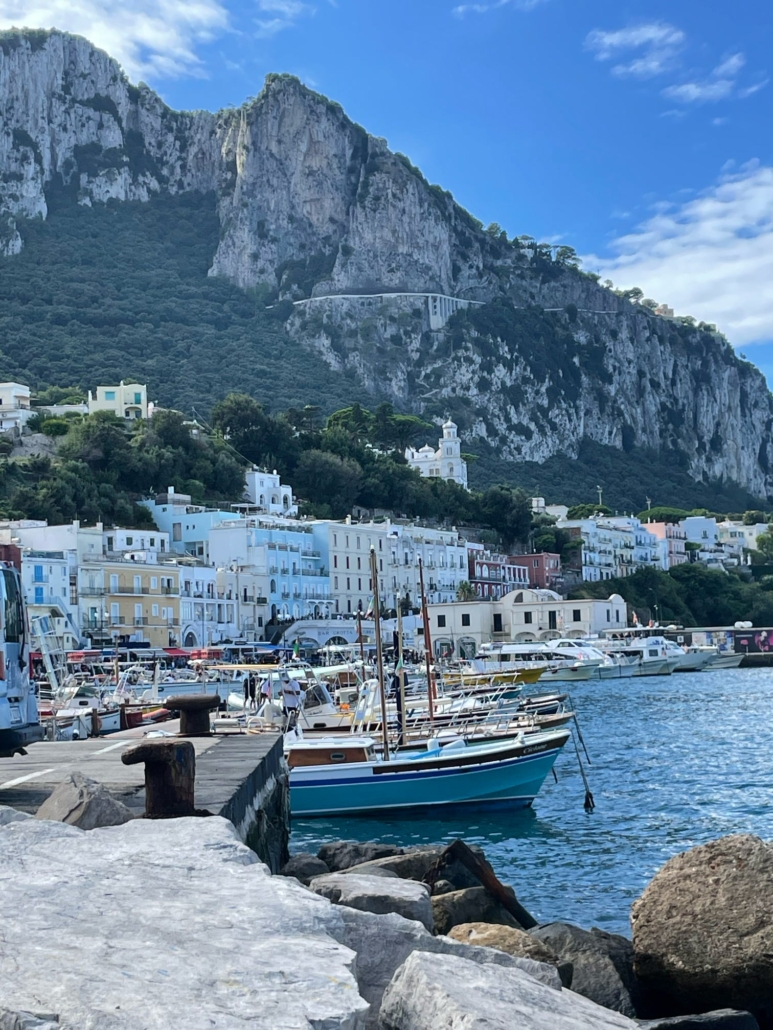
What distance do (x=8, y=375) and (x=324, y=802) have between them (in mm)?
124284

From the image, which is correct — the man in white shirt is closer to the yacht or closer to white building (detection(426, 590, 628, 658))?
the yacht

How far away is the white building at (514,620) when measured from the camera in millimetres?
101375

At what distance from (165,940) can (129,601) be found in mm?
73746

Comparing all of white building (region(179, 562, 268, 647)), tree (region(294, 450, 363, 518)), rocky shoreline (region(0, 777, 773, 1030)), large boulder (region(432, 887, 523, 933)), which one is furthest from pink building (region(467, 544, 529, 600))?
rocky shoreline (region(0, 777, 773, 1030))

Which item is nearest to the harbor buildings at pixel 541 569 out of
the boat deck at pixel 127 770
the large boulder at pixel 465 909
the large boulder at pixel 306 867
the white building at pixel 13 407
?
the white building at pixel 13 407

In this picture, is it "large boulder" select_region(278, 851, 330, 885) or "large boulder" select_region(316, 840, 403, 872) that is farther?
"large boulder" select_region(316, 840, 403, 872)

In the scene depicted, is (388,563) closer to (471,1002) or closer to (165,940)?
(471,1002)

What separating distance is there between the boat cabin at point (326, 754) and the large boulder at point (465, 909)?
42.5 feet

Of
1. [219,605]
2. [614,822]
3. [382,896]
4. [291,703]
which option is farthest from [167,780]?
[219,605]

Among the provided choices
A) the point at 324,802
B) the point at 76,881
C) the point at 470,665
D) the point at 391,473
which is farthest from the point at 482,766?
the point at 391,473

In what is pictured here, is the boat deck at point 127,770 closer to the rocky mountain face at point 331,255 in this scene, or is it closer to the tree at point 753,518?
the rocky mountain face at point 331,255

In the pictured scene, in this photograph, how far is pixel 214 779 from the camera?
11.8 metres

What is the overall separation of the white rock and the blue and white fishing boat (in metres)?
17.5

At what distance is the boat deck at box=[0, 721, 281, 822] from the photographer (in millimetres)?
10570
